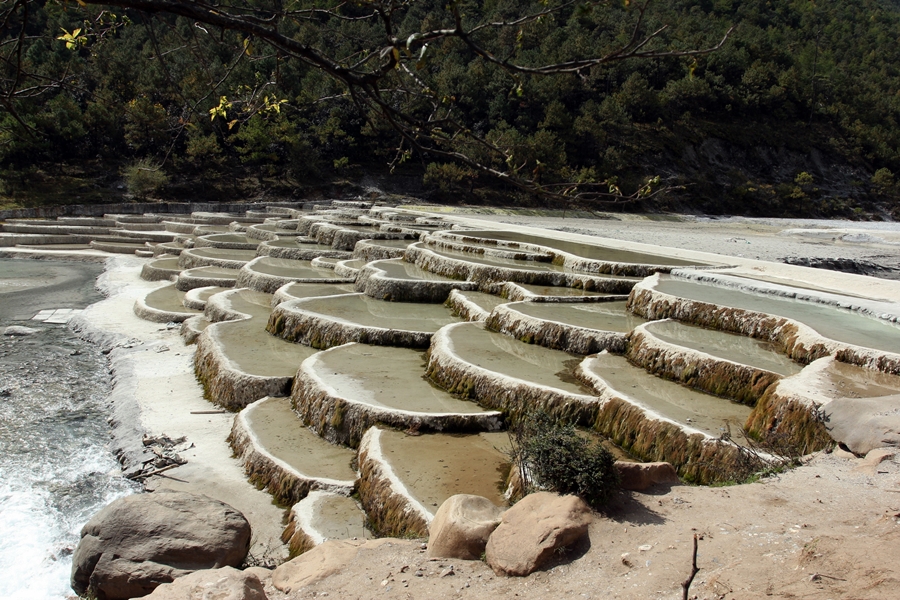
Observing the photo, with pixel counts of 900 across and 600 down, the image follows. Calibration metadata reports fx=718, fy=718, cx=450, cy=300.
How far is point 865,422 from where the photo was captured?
5.73 meters

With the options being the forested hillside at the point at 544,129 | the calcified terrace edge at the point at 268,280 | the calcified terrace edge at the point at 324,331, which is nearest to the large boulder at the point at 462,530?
the calcified terrace edge at the point at 324,331

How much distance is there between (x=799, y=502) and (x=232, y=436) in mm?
6420

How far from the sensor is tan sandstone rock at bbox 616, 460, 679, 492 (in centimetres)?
519

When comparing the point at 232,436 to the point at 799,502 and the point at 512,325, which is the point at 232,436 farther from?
the point at 799,502

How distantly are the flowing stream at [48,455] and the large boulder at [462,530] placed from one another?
3.38 meters

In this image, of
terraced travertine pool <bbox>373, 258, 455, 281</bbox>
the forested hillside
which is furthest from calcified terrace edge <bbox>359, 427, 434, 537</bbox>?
the forested hillside

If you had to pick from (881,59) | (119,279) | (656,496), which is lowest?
(119,279)

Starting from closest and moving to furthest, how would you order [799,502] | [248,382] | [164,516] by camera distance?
1. [799,502]
2. [164,516]
3. [248,382]

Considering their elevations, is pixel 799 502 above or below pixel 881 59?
below

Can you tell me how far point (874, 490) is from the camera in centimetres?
484

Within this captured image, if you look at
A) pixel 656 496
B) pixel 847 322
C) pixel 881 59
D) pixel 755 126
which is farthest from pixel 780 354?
pixel 881 59

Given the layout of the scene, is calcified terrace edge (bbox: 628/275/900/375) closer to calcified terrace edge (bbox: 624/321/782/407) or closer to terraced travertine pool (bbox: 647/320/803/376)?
terraced travertine pool (bbox: 647/320/803/376)

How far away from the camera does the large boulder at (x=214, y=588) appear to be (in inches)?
158

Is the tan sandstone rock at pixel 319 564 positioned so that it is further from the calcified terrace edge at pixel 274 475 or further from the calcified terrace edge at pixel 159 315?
the calcified terrace edge at pixel 159 315
